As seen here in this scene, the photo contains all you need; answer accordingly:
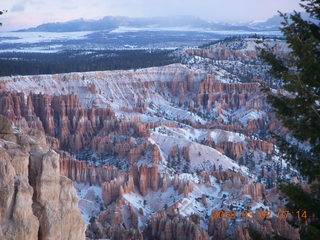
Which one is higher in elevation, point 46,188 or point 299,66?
point 299,66

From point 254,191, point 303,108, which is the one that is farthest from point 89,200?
point 303,108

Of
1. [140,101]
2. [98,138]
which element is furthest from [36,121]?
[140,101]

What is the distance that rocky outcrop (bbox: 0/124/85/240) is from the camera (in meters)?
11.9

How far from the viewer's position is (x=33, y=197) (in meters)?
13.1

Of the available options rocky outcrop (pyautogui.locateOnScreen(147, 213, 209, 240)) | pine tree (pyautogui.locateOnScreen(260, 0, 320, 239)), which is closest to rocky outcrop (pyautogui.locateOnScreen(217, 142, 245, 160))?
rocky outcrop (pyautogui.locateOnScreen(147, 213, 209, 240))

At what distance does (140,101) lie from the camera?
6606 centimetres

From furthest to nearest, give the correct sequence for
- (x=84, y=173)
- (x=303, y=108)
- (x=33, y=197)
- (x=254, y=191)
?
(x=84, y=173) < (x=254, y=191) < (x=33, y=197) < (x=303, y=108)

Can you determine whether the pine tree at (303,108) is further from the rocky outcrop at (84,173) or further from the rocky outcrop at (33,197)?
the rocky outcrop at (84,173)

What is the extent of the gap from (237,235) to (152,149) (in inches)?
675

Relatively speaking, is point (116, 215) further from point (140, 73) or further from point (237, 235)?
point (140, 73)

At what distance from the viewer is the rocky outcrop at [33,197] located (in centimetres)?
1190

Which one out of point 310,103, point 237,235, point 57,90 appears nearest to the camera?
point 310,103
